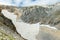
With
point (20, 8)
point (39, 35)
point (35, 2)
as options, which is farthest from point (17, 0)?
point (39, 35)

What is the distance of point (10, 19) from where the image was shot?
67.1 inches

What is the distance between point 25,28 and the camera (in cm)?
160

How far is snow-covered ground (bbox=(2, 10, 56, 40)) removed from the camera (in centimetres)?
155

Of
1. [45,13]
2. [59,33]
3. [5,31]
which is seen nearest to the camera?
[59,33]

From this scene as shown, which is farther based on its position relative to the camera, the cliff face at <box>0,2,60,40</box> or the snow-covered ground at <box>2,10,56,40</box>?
the snow-covered ground at <box>2,10,56,40</box>

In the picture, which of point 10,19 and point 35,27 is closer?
point 35,27

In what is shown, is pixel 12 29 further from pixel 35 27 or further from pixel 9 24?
pixel 35 27

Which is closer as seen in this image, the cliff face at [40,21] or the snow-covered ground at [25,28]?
the cliff face at [40,21]

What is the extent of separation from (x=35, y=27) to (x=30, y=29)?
6 cm

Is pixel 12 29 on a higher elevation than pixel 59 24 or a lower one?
lower

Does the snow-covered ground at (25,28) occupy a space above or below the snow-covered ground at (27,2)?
below

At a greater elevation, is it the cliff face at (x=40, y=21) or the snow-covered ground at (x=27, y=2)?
the snow-covered ground at (x=27, y=2)

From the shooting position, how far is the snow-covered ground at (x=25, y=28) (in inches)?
61.2

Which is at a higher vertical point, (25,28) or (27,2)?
(27,2)
